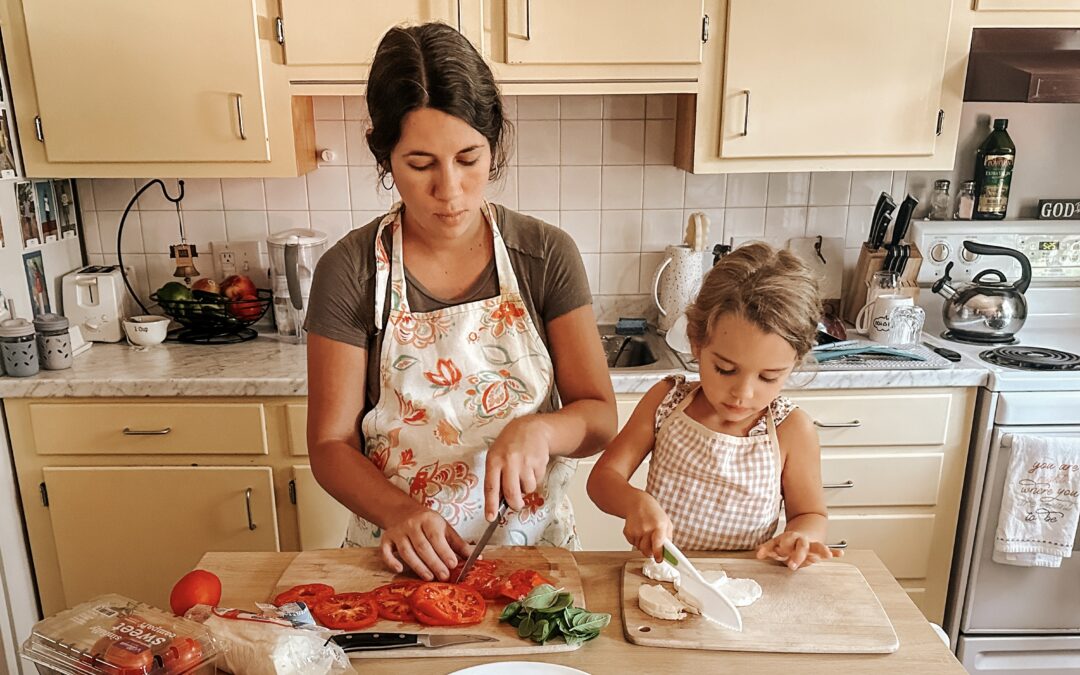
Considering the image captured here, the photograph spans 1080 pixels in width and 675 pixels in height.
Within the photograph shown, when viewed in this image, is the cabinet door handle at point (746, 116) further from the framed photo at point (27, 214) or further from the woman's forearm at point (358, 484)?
the framed photo at point (27, 214)

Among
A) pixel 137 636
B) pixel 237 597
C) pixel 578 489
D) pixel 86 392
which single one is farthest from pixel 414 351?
pixel 86 392

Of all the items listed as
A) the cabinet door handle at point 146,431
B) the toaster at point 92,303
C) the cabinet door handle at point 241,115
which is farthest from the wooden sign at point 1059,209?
the toaster at point 92,303

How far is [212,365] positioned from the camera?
1996 millimetres

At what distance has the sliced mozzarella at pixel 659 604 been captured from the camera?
924 mm

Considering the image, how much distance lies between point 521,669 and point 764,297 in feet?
1.77

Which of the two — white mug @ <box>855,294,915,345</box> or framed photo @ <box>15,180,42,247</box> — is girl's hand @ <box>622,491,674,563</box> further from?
framed photo @ <box>15,180,42,247</box>

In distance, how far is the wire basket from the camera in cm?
216

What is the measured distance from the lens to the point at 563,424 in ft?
3.60

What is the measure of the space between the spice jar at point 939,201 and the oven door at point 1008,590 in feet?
2.30

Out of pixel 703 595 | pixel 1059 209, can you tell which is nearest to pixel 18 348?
pixel 703 595

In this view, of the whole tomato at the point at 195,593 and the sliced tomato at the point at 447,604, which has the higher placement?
the whole tomato at the point at 195,593

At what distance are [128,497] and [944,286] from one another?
2.20m

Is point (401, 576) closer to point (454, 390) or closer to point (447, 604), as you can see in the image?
point (447, 604)

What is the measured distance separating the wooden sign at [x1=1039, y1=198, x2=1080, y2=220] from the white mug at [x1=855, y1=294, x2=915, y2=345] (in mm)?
540
